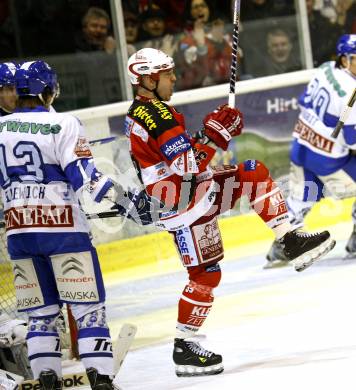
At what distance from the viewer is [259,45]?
8.75m

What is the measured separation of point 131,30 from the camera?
823cm

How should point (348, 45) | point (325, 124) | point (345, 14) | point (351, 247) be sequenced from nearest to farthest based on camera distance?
point (348, 45)
point (325, 124)
point (351, 247)
point (345, 14)

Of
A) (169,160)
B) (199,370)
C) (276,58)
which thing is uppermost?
(169,160)

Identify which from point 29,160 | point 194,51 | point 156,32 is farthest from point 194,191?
point 194,51

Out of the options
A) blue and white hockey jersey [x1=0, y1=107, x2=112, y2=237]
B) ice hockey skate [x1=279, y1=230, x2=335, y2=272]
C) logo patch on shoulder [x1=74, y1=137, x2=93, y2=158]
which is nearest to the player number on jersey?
blue and white hockey jersey [x1=0, y1=107, x2=112, y2=237]

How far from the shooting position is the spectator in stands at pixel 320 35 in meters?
8.86

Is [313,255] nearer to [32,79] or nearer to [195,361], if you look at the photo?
[195,361]

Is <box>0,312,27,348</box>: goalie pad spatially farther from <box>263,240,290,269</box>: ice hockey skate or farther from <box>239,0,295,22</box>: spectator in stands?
<box>239,0,295,22</box>: spectator in stands

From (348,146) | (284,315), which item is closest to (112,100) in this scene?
(348,146)

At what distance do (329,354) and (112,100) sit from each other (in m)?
3.83

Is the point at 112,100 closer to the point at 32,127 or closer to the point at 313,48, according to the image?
the point at 313,48

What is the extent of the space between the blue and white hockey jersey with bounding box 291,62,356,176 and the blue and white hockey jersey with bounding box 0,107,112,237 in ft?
9.39

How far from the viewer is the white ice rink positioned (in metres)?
4.47

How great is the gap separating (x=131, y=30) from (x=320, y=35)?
1507mm
